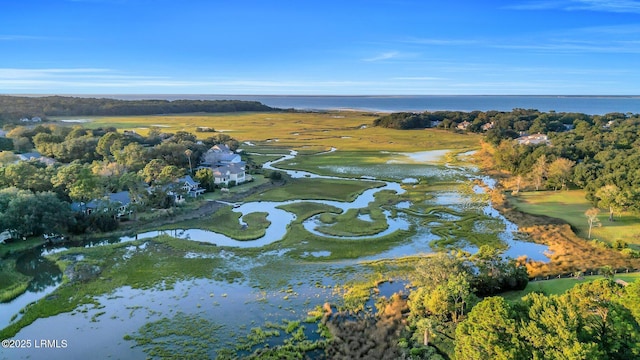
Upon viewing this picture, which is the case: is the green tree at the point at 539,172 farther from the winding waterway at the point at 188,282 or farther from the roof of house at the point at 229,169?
the roof of house at the point at 229,169

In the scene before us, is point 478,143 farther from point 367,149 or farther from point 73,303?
point 73,303

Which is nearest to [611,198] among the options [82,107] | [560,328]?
[560,328]

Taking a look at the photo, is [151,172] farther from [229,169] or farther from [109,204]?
[229,169]

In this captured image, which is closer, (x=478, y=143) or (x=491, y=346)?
(x=491, y=346)

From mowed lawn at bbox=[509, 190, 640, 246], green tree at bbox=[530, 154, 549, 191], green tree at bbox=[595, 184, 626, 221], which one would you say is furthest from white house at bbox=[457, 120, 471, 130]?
green tree at bbox=[595, 184, 626, 221]

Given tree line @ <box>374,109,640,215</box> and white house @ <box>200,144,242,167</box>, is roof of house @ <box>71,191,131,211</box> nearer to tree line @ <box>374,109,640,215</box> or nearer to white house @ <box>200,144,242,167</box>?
white house @ <box>200,144,242,167</box>

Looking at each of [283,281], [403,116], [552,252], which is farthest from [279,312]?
[403,116]
